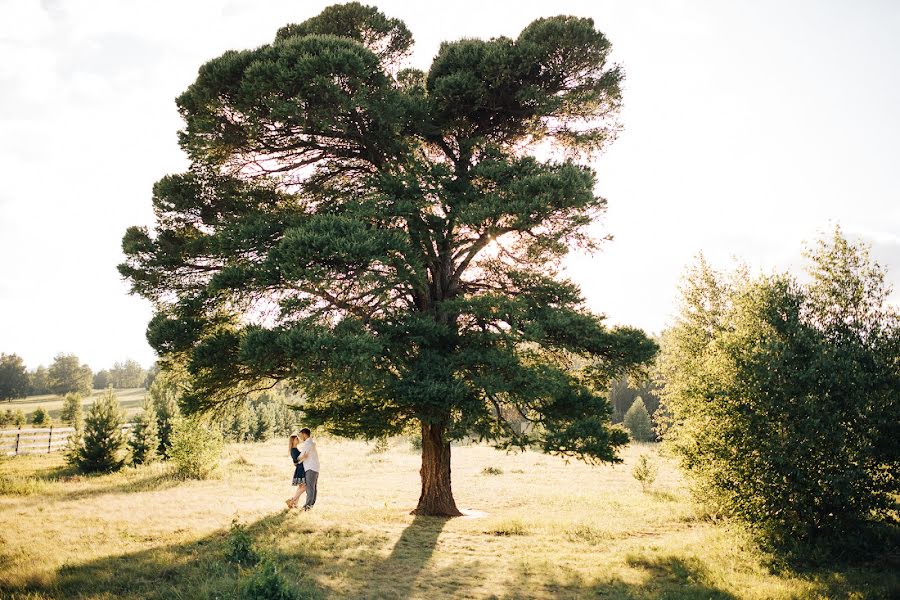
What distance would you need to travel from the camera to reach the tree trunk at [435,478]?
1509cm

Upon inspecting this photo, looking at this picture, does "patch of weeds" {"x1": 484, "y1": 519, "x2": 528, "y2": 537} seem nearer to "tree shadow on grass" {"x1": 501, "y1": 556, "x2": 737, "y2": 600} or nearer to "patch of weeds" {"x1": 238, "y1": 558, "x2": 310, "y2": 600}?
"tree shadow on grass" {"x1": 501, "y1": 556, "x2": 737, "y2": 600}

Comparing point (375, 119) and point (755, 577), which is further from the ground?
point (375, 119)

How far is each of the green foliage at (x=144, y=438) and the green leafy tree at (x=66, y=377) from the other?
107598mm

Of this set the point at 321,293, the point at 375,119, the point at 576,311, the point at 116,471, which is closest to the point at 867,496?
the point at 576,311

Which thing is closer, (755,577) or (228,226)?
(755,577)

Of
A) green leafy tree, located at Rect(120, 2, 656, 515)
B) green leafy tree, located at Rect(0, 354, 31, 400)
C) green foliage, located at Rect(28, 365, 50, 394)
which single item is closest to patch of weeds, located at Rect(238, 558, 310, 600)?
green leafy tree, located at Rect(120, 2, 656, 515)

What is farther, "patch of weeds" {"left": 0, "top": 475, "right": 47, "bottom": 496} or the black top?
"patch of weeds" {"left": 0, "top": 475, "right": 47, "bottom": 496}

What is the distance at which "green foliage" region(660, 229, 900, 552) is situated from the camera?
10352mm

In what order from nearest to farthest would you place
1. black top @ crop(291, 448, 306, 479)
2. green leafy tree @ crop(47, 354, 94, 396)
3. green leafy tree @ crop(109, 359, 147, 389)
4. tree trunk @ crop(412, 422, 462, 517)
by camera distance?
black top @ crop(291, 448, 306, 479)
tree trunk @ crop(412, 422, 462, 517)
green leafy tree @ crop(47, 354, 94, 396)
green leafy tree @ crop(109, 359, 147, 389)

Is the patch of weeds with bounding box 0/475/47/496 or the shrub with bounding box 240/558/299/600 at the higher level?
the shrub with bounding box 240/558/299/600

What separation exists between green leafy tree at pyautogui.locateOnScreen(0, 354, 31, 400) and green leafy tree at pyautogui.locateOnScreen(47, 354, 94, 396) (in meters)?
4.79

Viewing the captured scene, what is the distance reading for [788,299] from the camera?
38.8 feet

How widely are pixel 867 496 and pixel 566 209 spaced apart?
8279mm

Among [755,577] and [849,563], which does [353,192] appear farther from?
[849,563]
